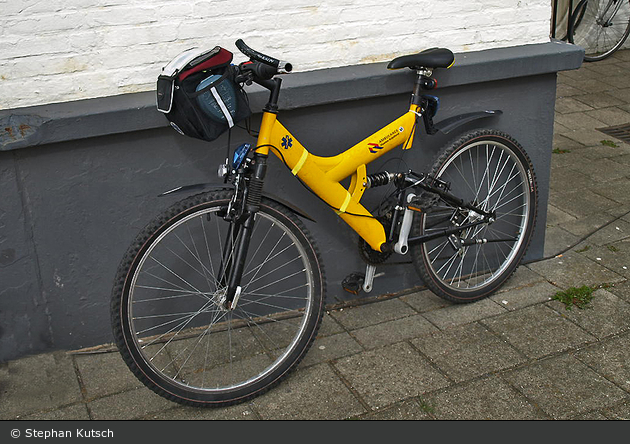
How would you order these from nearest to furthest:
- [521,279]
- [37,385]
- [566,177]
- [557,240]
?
1. [37,385]
2. [521,279]
3. [557,240]
4. [566,177]

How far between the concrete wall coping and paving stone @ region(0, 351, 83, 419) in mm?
1082

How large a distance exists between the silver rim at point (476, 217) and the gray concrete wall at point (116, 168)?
224mm

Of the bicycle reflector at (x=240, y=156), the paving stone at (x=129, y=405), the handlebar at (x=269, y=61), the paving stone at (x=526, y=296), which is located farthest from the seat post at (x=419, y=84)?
the paving stone at (x=129, y=405)

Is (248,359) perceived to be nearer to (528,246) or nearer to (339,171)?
(339,171)

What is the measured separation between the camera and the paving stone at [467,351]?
3744 millimetres

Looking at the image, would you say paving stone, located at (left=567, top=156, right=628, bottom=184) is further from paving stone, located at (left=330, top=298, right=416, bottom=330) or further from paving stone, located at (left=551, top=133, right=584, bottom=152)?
paving stone, located at (left=330, top=298, right=416, bottom=330)

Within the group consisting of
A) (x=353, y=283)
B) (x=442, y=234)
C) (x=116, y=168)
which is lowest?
(x=353, y=283)

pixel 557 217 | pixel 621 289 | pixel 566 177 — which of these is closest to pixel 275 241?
pixel 621 289

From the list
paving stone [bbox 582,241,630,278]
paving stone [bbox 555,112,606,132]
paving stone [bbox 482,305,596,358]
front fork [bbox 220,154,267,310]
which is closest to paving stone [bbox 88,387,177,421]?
front fork [bbox 220,154,267,310]

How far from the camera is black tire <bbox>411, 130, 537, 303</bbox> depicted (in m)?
4.12

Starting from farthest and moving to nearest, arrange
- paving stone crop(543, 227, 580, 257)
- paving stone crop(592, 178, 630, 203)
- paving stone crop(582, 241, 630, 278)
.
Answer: paving stone crop(592, 178, 630, 203), paving stone crop(543, 227, 580, 257), paving stone crop(582, 241, 630, 278)

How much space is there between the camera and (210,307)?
4094mm

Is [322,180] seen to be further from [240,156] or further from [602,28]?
[602,28]

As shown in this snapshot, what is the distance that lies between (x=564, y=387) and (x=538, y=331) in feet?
1.65
